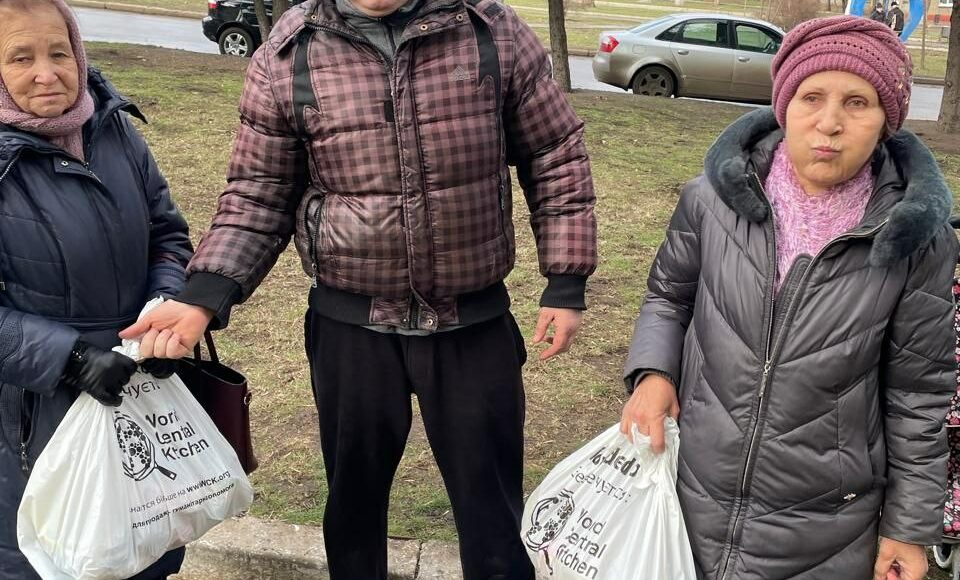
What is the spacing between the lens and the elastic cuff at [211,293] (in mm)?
2307

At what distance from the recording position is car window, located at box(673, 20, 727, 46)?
46.9 ft

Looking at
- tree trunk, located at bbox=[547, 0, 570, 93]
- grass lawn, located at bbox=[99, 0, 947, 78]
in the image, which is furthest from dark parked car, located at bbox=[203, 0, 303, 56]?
grass lawn, located at bbox=[99, 0, 947, 78]

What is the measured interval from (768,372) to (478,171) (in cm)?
82

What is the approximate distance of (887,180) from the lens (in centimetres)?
193

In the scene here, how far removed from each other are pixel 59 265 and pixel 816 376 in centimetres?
170

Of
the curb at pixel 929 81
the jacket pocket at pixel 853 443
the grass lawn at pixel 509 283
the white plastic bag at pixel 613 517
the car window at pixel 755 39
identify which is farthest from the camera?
the curb at pixel 929 81

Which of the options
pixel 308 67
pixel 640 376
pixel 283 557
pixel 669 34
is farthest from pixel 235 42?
pixel 640 376

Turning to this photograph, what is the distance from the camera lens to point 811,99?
189 centimetres

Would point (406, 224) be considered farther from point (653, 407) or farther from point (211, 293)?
point (653, 407)

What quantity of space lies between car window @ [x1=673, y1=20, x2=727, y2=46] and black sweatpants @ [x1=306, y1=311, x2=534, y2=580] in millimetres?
12714

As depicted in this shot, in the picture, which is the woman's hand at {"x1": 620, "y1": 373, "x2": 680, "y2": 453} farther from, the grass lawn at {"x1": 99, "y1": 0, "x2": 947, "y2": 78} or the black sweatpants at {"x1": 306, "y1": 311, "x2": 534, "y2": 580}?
the grass lawn at {"x1": 99, "y1": 0, "x2": 947, "y2": 78}

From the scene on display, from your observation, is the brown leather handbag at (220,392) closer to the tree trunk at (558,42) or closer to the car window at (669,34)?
the tree trunk at (558,42)

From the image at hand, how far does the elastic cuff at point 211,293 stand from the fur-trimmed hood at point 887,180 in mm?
1180

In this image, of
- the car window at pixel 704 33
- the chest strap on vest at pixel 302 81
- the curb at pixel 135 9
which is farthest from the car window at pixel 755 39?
the curb at pixel 135 9
